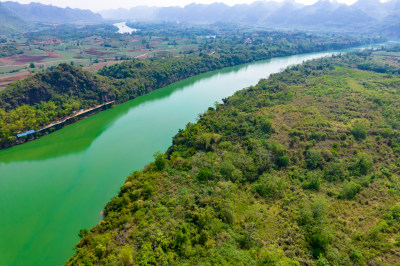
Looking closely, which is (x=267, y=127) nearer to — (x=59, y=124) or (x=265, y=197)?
(x=265, y=197)

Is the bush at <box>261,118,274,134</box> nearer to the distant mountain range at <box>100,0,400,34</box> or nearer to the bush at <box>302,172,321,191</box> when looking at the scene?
the bush at <box>302,172,321,191</box>

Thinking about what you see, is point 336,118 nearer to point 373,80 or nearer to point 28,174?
point 373,80

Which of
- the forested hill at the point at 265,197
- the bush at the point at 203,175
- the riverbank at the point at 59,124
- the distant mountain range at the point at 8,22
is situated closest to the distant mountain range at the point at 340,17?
the forested hill at the point at 265,197

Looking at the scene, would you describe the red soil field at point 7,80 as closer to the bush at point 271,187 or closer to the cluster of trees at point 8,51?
the cluster of trees at point 8,51

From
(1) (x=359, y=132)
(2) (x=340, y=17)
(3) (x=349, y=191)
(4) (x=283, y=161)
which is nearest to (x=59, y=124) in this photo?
(4) (x=283, y=161)

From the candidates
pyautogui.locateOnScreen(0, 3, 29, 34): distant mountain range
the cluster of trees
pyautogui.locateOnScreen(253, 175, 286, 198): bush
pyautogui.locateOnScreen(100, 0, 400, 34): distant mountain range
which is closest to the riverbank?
pyautogui.locateOnScreen(253, 175, 286, 198): bush

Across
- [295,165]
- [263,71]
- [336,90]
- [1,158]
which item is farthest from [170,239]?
[263,71]
